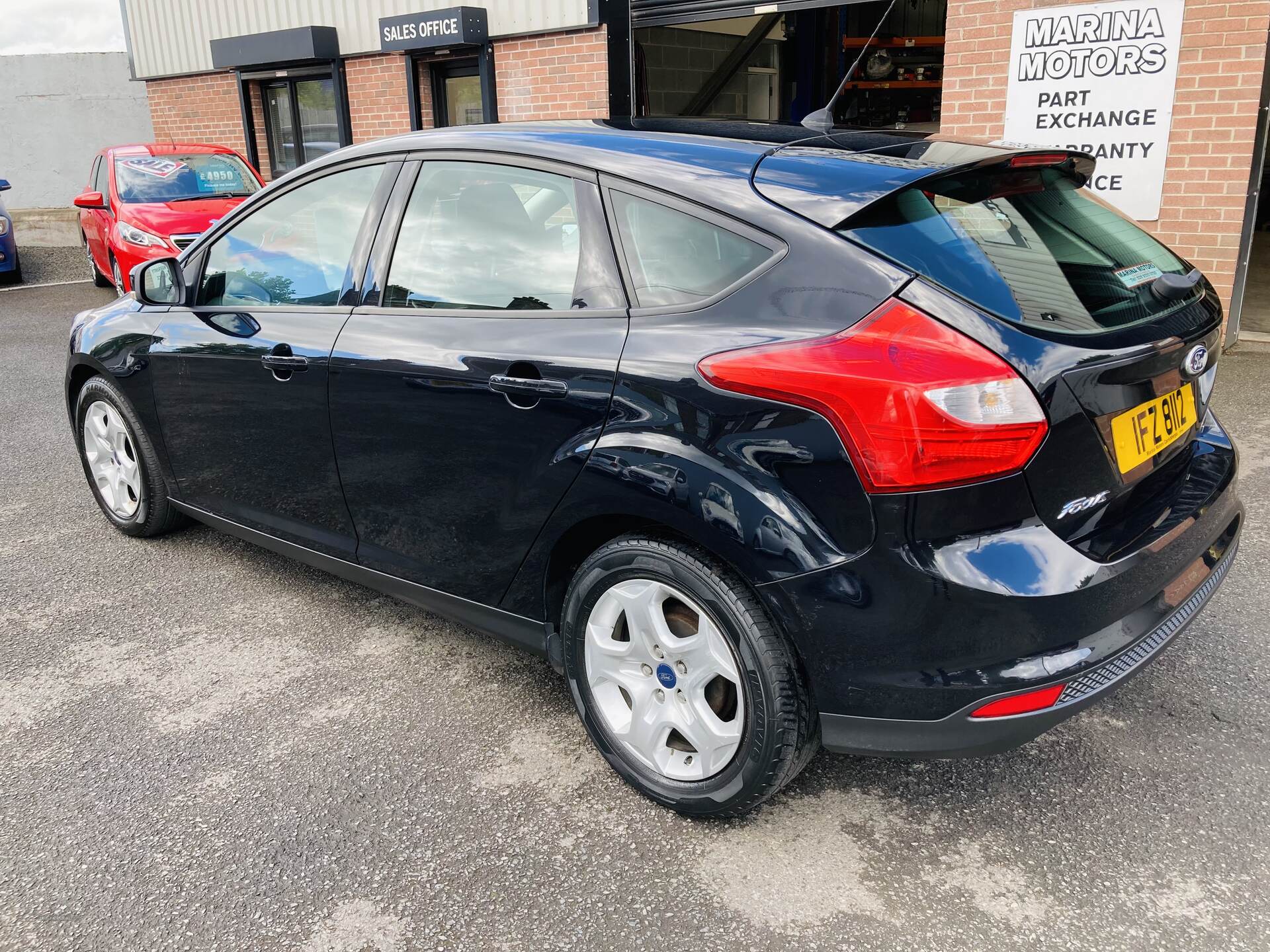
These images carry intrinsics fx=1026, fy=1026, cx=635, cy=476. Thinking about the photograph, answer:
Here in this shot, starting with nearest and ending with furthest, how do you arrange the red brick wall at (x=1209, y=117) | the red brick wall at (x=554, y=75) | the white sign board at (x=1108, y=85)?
the red brick wall at (x=1209, y=117) < the white sign board at (x=1108, y=85) < the red brick wall at (x=554, y=75)

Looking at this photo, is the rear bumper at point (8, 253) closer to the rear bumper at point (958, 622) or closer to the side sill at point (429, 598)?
the side sill at point (429, 598)

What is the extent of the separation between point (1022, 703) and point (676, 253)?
1.22 m

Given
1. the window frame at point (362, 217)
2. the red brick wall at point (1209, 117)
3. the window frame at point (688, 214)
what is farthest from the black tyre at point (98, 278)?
the window frame at point (688, 214)

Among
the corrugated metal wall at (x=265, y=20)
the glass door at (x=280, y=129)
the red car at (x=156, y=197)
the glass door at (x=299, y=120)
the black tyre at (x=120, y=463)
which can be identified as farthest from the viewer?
the glass door at (x=280, y=129)

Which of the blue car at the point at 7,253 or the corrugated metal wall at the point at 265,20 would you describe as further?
the blue car at the point at 7,253

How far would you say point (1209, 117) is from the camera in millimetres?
6441

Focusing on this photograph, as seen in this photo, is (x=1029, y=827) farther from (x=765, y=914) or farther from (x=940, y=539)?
(x=940, y=539)

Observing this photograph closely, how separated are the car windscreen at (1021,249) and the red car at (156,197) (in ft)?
28.8

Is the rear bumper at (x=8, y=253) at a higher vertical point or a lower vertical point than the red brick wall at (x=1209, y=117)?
lower

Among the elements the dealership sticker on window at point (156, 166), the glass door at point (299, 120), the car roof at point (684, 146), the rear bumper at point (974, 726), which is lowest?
the rear bumper at point (974, 726)

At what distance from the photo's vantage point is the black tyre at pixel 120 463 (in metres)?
4.04

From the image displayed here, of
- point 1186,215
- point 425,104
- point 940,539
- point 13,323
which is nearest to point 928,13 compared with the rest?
point 425,104

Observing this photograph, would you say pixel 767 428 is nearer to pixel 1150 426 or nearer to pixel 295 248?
pixel 1150 426

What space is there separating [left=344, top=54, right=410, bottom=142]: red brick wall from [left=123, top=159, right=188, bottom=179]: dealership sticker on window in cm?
229
